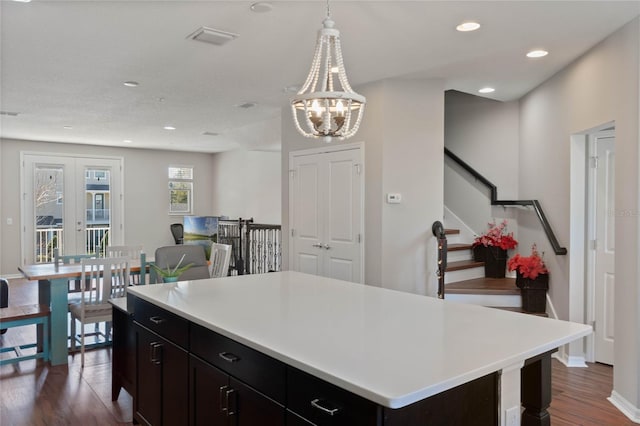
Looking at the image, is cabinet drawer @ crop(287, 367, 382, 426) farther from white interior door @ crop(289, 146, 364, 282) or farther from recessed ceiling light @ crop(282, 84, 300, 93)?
recessed ceiling light @ crop(282, 84, 300, 93)

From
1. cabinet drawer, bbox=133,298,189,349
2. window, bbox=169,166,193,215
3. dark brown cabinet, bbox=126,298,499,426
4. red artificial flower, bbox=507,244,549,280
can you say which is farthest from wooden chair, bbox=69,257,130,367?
window, bbox=169,166,193,215

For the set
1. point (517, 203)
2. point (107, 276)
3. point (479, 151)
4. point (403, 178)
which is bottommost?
point (107, 276)

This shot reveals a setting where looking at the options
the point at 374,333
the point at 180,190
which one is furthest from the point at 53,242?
the point at 374,333

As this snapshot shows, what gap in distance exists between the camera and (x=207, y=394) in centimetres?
204

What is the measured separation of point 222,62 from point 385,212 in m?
2.12

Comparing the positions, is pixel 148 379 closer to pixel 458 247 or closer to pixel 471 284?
pixel 471 284

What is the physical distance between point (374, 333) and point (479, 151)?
4771 millimetres

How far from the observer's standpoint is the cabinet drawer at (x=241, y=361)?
1.60m

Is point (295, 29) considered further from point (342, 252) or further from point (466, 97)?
point (466, 97)

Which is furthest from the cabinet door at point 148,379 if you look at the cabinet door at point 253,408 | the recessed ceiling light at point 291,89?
the recessed ceiling light at point 291,89

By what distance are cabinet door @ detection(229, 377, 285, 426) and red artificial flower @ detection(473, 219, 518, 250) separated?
4409mm

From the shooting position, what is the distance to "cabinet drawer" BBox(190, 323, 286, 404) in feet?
5.24

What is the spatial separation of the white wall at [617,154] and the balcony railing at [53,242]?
7920mm

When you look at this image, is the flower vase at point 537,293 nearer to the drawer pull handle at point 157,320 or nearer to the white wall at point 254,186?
the drawer pull handle at point 157,320
